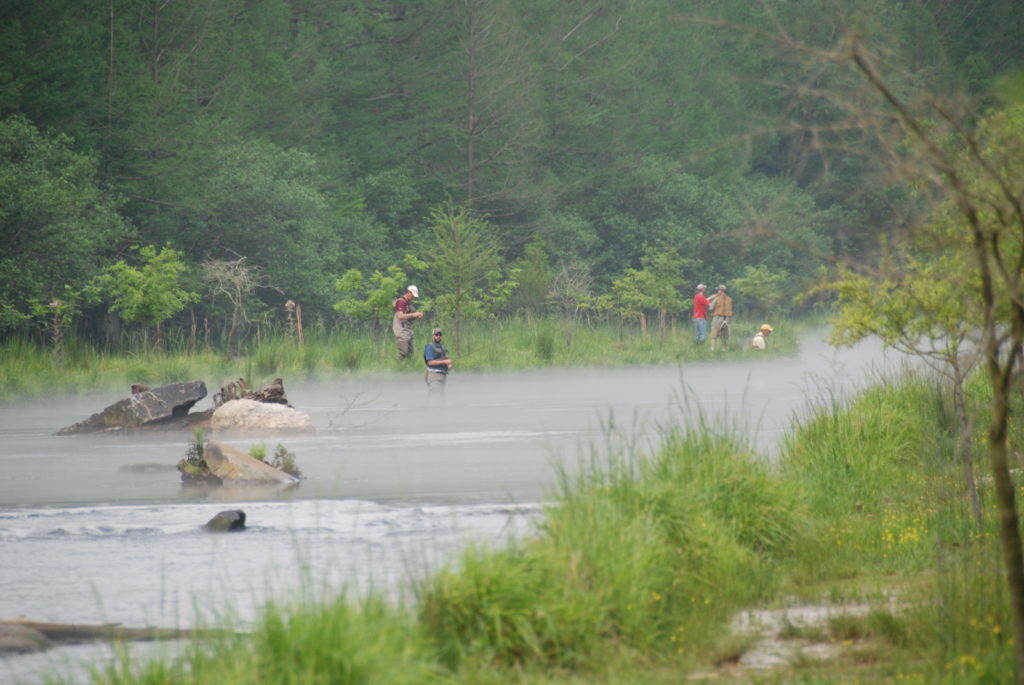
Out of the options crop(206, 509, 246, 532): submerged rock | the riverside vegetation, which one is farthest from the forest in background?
the riverside vegetation

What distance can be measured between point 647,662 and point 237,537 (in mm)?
5616

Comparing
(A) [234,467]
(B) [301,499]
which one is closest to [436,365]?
(A) [234,467]

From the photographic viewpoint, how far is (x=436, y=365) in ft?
88.1

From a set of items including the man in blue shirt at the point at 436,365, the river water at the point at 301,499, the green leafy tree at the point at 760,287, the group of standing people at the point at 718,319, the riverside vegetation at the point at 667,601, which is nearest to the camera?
the riverside vegetation at the point at 667,601

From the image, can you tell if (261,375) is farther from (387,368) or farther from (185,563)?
(185,563)

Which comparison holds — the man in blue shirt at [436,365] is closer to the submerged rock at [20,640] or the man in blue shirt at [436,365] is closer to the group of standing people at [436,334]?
the group of standing people at [436,334]

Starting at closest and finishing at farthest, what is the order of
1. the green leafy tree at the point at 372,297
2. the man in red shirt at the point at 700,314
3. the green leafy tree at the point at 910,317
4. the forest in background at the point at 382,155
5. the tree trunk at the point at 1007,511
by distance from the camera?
the tree trunk at the point at 1007,511
the green leafy tree at the point at 910,317
the forest in background at the point at 382,155
the green leafy tree at the point at 372,297
the man in red shirt at the point at 700,314

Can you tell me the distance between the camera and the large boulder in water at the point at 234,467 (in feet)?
50.2

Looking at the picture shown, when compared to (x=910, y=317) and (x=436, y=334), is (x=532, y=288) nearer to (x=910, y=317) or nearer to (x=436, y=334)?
(x=436, y=334)

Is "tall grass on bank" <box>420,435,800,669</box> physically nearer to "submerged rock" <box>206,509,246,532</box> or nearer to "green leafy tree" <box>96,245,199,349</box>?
"submerged rock" <box>206,509,246,532</box>

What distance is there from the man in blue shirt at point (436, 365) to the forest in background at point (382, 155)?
5860 millimetres

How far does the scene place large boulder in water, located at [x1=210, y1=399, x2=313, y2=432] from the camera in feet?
67.1

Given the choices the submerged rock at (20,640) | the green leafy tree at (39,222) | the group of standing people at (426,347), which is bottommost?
the submerged rock at (20,640)

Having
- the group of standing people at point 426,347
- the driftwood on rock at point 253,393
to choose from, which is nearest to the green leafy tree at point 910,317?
the driftwood on rock at point 253,393
